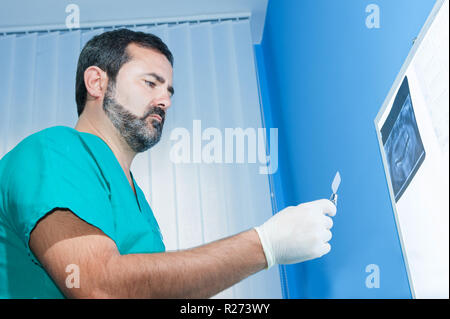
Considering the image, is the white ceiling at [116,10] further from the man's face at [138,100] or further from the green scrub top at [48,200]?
the green scrub top at [48,200]

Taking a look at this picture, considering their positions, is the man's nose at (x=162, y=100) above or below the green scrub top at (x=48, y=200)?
above

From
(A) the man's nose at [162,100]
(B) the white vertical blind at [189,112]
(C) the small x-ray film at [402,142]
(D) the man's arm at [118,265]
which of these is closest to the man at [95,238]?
(D) the man's arm at [118,265]

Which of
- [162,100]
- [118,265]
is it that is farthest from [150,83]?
[118,265]

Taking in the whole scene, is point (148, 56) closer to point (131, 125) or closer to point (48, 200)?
point (131, 125)

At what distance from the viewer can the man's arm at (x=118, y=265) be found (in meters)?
0.77

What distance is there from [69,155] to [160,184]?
3.60 ft

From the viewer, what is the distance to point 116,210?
996 millimetres

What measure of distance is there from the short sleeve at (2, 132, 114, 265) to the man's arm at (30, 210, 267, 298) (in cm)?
2

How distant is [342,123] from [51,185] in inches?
32.2

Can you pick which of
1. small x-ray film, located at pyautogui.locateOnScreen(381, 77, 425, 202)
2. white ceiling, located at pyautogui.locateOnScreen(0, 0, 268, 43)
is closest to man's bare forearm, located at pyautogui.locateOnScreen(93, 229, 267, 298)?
small x-ray film, located at pyautogui.locateOnScreen(381, 77, 425, 202)

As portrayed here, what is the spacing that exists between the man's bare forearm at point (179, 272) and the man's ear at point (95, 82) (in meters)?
0.70

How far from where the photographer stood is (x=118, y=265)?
78cm
